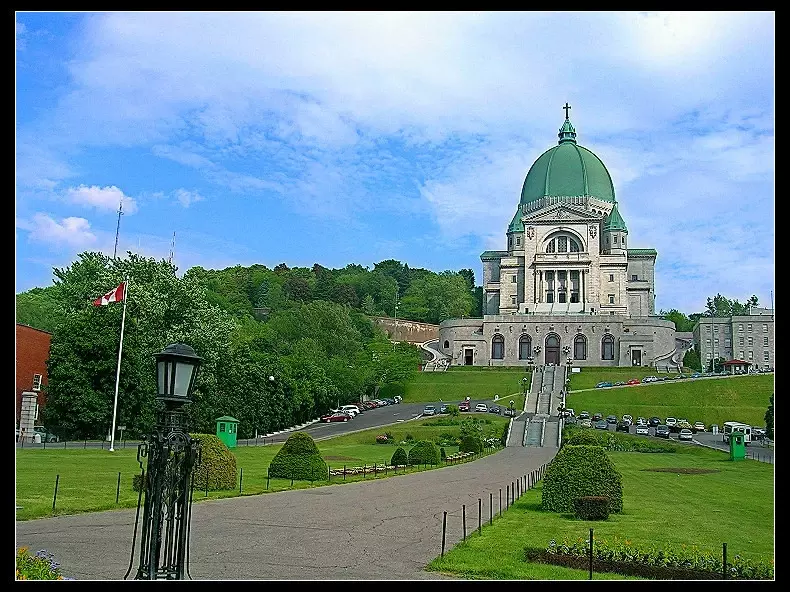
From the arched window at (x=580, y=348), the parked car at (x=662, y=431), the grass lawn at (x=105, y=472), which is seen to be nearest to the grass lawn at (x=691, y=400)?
the parked car at (x=662, y=431)

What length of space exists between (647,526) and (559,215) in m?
94.3

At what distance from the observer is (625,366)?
93.9m

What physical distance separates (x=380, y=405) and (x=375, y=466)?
42.2 metres

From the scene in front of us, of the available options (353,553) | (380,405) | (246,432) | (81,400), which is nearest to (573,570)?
(353,553)

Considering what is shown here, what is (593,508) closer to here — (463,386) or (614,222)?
(463,386)

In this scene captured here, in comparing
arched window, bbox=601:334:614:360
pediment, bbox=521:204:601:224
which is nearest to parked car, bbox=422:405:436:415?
arched window, bbox=601:334:614:360

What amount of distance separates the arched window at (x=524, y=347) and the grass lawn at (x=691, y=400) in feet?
86.5

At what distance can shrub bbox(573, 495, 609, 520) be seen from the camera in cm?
1731

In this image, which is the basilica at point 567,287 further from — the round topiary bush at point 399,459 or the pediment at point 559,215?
the round topiary bush at point 399,459

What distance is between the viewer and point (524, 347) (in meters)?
97.9

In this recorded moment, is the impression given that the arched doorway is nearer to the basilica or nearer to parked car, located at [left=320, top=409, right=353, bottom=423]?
the basilica

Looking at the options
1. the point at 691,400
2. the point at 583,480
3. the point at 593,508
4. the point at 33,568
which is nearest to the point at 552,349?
the point at 691,400

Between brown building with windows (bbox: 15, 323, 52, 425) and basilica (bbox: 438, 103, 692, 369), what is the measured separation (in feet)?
196
